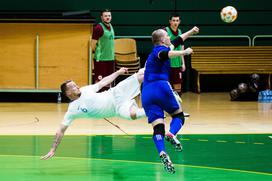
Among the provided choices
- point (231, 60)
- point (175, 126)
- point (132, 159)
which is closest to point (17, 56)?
point (231, 60)

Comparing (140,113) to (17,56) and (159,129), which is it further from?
(17,56)

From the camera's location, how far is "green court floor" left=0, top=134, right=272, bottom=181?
1012 cm

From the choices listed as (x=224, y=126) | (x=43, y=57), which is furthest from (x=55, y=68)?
(x=224, y=126)

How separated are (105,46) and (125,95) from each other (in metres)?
5.42

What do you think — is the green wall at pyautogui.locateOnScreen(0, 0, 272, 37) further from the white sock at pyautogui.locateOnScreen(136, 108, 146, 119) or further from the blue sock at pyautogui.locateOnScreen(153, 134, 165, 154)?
the blue sock at pyautogui.locateOnScreen(153, 134, 165, 154)

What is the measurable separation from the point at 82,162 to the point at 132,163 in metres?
0.75

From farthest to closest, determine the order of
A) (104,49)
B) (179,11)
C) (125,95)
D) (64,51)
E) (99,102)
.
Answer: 1. (179,11)
2. (64,51)
3. (104,49)
4. (125,95)
5. (99,102)

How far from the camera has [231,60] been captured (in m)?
21.3

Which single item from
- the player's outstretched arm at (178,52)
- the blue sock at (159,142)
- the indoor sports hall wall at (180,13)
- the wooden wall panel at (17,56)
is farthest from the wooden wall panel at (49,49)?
the player's outstretched arm at (178,52)

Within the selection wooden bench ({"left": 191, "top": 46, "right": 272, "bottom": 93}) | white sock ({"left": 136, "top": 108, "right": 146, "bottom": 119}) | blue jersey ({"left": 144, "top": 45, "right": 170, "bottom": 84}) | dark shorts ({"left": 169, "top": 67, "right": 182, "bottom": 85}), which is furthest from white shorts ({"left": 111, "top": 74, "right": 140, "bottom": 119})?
wooden bench ({"left": 191, "top": 46, "right": 272, "bottom": 93})

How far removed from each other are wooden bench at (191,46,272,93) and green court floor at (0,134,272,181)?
7.57 m

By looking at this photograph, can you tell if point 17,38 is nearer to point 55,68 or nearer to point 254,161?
point 55,68

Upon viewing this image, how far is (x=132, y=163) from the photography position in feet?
36.0

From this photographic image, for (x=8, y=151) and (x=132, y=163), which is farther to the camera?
(x=8, y=151)
